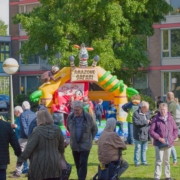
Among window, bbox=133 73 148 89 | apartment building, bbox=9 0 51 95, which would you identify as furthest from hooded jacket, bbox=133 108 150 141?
apartment building, bbox=9 0 51 95

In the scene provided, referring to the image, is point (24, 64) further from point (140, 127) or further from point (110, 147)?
point (110, 147)

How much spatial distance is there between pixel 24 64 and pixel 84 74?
28.0m

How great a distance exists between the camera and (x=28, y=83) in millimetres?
50375

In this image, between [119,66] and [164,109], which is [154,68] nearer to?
[119,66]

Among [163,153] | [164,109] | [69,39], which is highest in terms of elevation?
[69,39]

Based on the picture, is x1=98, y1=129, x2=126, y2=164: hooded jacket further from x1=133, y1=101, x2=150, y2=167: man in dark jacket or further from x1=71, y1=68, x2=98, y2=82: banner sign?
x1=71, y1=68, x2=98, y2=82: banner sign

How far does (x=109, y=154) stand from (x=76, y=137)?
3.12 ft

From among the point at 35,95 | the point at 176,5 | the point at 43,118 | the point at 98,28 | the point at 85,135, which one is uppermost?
the point at 176,5

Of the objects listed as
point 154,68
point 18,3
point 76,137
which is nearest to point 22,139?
point 76,137

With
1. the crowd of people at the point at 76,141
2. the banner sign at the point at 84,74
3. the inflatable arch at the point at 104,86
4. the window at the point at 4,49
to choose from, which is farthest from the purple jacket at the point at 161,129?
the window at the point at 4,49

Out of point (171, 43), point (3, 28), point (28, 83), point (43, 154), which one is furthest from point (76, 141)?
point (3, 28)

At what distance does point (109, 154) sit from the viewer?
10.4 m

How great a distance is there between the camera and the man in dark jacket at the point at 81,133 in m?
11.0

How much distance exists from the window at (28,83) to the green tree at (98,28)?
16045 millimetres
